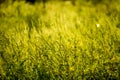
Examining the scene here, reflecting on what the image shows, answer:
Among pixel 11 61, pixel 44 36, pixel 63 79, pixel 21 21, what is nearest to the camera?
pixel 63 79

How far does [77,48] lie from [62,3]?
296cm

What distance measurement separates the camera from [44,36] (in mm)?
2604

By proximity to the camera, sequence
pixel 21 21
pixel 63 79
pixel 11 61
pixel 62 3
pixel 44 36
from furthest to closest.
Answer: pixel 62 3
pixel 21 21
pixel 44 36
pixel 11 61
pixel 63 79

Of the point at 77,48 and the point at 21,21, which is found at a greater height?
the point at 77,48

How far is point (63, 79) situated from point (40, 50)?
415 mm

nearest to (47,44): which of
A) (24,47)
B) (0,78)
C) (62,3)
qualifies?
(24,47)

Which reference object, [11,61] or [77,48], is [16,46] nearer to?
[11,61]

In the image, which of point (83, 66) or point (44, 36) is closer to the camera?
point (83, 66)

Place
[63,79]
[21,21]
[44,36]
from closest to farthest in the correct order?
[63,79]
[44,36]
[21,21]

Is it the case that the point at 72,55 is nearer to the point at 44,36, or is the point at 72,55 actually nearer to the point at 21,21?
the point at 44,36

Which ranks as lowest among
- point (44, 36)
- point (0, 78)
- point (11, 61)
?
point (0, 78)

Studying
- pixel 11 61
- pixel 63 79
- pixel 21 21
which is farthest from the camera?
pixel 21 21

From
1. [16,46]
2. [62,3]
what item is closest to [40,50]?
[16,46]

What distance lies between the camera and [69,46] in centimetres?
235
